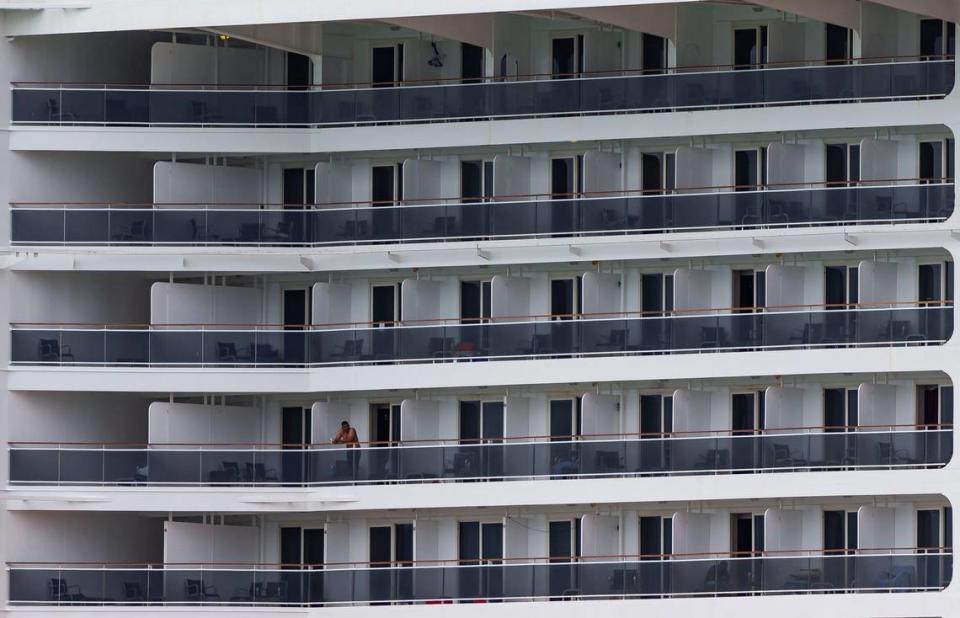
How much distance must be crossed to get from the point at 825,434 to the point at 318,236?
1055 centimetres

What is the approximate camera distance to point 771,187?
205 ft

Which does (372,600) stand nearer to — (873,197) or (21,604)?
(21,604)

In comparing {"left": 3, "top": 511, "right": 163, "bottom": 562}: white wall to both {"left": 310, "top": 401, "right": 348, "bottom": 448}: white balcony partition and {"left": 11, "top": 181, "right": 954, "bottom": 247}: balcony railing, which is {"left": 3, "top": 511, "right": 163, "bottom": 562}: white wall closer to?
{"left": 310, "top": 401, "right": 348, "bottom": 448}: white balcony partition

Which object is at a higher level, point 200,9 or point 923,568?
point 200,9

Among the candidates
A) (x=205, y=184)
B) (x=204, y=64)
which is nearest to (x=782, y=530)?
(x=205, y=184)

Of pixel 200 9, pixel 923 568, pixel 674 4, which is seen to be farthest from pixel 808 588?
pixel 200 9

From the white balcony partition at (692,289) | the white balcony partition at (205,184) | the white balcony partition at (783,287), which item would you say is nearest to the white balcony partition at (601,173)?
the white balcony partition at (692,289)

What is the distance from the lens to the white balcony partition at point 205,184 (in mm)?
64500

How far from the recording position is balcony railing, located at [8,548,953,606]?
6088 cm

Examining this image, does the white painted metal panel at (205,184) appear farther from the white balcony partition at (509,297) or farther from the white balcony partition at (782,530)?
the white balcony partition at (782,530)

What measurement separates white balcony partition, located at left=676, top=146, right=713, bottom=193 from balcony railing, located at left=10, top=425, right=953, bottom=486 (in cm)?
468

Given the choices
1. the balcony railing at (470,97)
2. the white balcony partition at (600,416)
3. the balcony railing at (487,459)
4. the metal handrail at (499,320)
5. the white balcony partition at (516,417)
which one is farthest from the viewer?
the white balcony partition at (516,417)

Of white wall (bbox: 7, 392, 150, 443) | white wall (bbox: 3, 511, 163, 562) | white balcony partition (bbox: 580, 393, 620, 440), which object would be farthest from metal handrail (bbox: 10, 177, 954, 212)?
white wall (bbox: 3, 511, 163, 562)

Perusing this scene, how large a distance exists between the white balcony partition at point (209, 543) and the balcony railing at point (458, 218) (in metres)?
5.48
